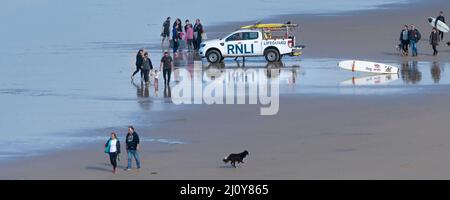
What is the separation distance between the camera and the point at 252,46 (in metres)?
40.9

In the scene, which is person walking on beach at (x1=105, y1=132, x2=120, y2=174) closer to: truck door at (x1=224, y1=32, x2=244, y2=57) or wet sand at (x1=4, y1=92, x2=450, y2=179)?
wet sand at (x1=4, y1=92, x2=450, y2=179)

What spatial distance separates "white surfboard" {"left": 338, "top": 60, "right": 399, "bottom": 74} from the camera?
3594 cm

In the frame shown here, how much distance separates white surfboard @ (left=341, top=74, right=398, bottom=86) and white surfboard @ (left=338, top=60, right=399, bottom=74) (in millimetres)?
421

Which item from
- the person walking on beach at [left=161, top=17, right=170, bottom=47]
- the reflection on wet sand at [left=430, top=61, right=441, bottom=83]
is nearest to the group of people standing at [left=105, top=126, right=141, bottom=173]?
the reflection on wet sand at [left=430, top=61, right=441, bottom=83]

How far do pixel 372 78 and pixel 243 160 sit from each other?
13290mm

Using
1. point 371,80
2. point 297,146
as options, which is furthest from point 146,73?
point 297,146

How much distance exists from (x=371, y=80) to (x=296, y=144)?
35.3 ft

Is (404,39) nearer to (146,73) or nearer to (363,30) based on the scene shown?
(363,30)
